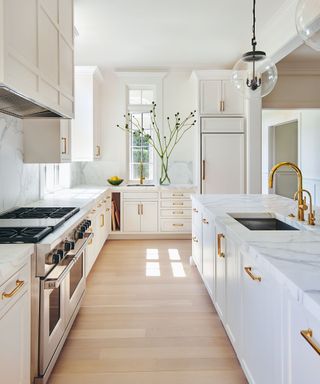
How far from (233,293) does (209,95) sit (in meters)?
4.07

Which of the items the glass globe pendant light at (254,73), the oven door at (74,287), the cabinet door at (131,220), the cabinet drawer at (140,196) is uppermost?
the glass globe pendant light at (254,73)

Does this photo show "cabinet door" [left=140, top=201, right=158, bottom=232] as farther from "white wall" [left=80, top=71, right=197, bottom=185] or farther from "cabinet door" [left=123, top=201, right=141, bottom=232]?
"white wall" [left=80, top=71, right=197, bottom=185]

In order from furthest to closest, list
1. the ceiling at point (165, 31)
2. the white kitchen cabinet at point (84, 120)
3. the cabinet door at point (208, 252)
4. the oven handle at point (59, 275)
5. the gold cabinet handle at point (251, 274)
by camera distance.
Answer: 1. the white kitchen cabinet at point (84, 120)
2. the ceiling at point (165, 31)
3. the cabinet door at point (208, 252)
4. the oven handle at point (59, 275)
5. the gold cabinet handle at point (251, 274)

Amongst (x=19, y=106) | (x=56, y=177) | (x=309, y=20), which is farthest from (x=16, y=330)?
(x=56, y=177)

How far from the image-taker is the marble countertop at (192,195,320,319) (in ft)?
3.35

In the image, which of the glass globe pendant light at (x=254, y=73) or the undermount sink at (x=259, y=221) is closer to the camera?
the undermount sink at (x=259, y=221)

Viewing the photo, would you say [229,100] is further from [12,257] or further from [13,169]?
[12,257]

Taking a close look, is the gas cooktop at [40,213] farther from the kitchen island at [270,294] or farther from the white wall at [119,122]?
the white wall at [119,122]

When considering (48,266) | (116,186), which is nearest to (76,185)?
(116,186)

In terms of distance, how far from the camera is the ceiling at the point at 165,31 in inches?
145

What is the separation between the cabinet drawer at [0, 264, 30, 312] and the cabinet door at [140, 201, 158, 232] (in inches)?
154

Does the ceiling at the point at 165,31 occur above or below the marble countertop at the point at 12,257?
above

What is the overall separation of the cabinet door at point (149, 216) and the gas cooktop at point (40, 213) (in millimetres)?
2720

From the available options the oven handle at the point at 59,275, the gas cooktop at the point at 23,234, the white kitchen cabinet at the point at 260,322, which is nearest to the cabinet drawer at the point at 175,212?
the oven handle at the point at 59,275
